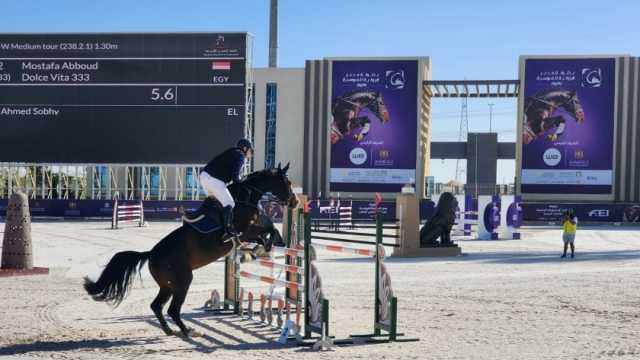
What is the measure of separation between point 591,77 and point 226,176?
4824cm

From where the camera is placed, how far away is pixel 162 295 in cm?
1088

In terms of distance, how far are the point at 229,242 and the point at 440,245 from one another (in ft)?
52.9

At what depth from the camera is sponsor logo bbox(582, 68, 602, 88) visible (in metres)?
54.7

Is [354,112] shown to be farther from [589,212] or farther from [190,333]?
[190,333]

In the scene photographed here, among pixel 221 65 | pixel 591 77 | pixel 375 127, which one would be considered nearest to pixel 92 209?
pixel 221 65

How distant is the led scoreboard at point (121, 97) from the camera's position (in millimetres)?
45188

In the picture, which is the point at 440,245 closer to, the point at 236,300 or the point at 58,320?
the point at 236,300

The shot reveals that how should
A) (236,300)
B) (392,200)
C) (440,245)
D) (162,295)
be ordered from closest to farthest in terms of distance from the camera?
(162,295) < (236,300) < (440,245) < (392,200)

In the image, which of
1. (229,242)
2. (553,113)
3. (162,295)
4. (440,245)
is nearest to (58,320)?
(162,295)

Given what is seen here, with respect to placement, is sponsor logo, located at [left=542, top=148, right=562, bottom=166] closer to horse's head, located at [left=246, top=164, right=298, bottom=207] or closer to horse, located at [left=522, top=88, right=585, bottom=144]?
horse, located at [left=522, top=88, right=585, bottom=144]

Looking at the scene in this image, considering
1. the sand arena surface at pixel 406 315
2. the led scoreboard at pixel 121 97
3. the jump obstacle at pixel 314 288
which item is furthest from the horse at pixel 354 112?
the jump obstacle at pixel 314 288

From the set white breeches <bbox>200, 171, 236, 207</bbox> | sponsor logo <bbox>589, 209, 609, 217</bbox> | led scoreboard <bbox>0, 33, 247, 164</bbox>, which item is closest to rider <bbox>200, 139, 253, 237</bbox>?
white breeches <bbox>200, 171, 236, 207</bbox>

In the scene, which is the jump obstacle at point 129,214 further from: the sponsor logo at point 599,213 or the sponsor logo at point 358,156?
the sponsor logo at point 599,213

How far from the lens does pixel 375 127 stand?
55938 mm
